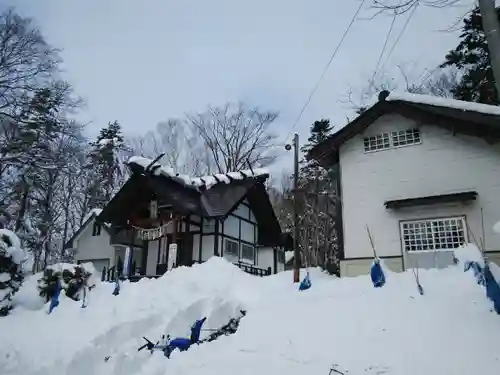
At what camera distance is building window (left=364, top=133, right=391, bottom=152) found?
12844 millimetres

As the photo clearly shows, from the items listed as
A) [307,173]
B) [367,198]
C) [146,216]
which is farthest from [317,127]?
[367,198]

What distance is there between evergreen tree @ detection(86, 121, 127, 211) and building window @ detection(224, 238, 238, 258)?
40.0 feet

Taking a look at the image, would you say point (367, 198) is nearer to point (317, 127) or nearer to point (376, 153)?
point (376, 153)

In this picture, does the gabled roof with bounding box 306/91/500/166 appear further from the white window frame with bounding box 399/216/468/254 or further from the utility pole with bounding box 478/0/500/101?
the utility pole with bounding box 478/0/500/101

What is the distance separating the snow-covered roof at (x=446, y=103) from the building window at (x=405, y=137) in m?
1.01

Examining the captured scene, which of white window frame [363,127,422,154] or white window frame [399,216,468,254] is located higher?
white window frame [363,127,422,154]

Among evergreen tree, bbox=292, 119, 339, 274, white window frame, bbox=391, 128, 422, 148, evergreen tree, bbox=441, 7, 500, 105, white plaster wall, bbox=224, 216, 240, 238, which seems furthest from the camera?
evergreen tree, bbox=292, 119, 339, 274

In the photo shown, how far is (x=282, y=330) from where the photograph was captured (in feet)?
23.0

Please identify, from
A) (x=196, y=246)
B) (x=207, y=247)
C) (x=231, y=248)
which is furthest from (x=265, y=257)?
(x=196, y=246)

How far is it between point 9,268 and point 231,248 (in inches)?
404

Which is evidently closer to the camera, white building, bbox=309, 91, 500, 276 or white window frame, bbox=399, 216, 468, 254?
white building, bbox=309, 91, 500, 276

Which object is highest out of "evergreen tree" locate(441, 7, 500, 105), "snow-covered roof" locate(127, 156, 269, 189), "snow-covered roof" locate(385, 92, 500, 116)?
"evergreen tree" locate(441, 7, 500, 105)

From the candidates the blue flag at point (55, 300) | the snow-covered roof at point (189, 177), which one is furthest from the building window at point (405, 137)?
the blue flag at point (55, 300)

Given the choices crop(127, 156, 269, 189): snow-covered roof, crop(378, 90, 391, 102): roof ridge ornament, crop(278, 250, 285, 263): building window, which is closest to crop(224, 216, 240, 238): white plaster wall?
crop(127, 156, 269, 189): snow-covered roof
